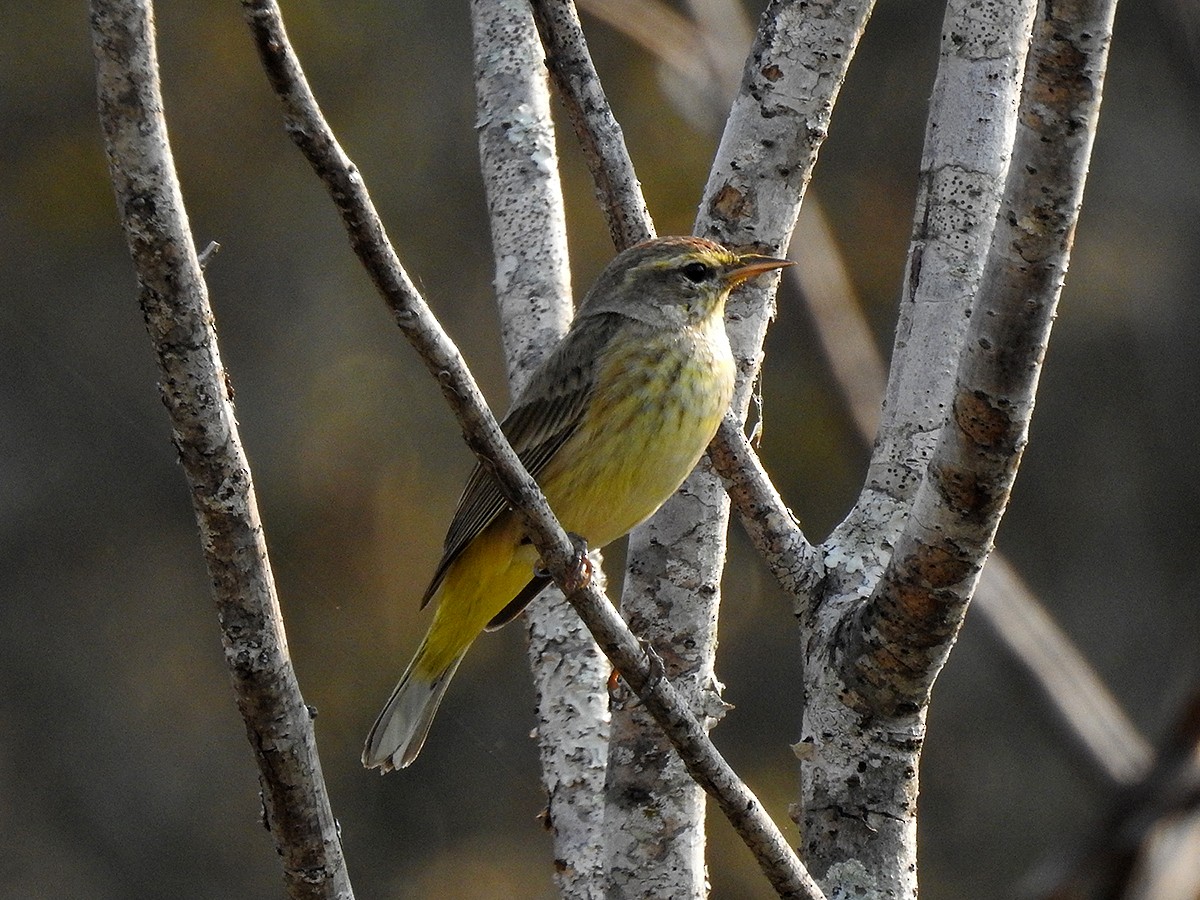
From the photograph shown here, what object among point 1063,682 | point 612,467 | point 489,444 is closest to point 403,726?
point 612,467

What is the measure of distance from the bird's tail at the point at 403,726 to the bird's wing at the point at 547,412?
23 cm

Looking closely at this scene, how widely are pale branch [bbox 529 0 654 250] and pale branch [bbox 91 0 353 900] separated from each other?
3.52ft

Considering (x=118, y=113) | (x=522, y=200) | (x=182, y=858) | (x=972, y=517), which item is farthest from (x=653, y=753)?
(x=182, y=858)

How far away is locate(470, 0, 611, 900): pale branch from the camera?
11.6 feet

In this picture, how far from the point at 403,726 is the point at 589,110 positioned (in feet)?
5.00

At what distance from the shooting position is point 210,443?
83.8 inches

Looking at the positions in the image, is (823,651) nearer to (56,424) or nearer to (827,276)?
(827,276)

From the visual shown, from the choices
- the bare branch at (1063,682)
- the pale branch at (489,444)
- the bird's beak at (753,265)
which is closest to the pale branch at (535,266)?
the bird's beak at (753,265)

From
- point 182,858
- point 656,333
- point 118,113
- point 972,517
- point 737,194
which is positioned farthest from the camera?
point 182,858

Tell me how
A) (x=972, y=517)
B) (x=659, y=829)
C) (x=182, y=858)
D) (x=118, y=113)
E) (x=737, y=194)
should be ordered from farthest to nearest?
(x=182, y=858), (x=737, y=194), (x=659, y=829), (x=972, y=517), (x=118, y=113)

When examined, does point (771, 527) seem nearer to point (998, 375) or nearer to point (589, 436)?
point (589, 436)

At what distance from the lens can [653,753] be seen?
3213 millimetres

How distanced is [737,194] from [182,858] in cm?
734

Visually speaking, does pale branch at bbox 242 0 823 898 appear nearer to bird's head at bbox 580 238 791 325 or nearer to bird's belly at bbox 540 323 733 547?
bird's belly at bbox 540 323 733 547
